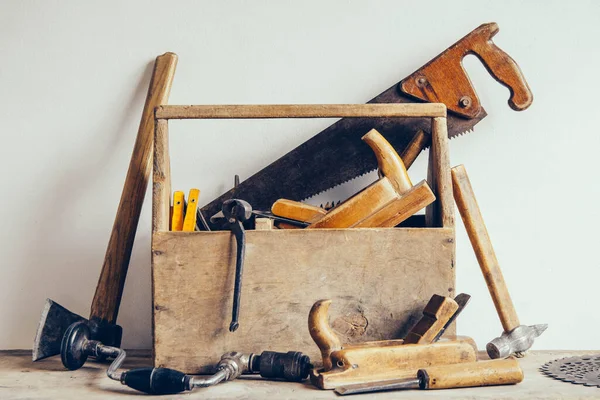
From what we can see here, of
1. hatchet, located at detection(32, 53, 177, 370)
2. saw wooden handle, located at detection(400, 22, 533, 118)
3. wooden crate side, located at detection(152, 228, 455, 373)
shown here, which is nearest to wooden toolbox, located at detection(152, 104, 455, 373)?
wooden crate side, located at detection(152, 228, 455, 373)

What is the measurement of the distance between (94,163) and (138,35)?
0.31 metres

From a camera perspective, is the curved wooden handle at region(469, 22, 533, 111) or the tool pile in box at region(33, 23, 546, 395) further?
the curved wooden handle at region(469, 22, 533, 111)

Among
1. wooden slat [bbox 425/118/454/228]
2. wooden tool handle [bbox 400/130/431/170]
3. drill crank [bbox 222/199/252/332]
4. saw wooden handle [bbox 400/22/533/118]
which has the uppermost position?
saw wooden handle [bbox 400/22/533/118]

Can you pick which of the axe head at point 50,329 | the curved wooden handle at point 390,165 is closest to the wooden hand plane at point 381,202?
the curved wooden handle at point 390,165

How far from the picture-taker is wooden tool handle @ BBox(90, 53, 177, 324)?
1454 mm

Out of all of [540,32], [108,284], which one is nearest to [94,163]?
[108,284]

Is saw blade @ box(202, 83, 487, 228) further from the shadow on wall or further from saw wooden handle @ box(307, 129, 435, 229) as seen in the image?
the shadow on wall

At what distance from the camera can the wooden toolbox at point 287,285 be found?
4.05 feet

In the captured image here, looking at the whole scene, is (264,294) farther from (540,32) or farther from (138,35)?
(540,32)

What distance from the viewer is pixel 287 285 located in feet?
4.06

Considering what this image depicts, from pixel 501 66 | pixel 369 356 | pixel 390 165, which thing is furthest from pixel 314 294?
pixel 501 66

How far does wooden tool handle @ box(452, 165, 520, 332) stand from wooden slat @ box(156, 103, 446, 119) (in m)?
0.18

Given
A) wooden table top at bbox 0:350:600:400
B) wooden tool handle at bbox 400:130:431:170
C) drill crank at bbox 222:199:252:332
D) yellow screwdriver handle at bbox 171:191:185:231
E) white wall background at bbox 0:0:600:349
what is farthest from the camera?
white wall background at bbox 0:0:600:349

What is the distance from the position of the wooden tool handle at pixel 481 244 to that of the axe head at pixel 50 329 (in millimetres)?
821
